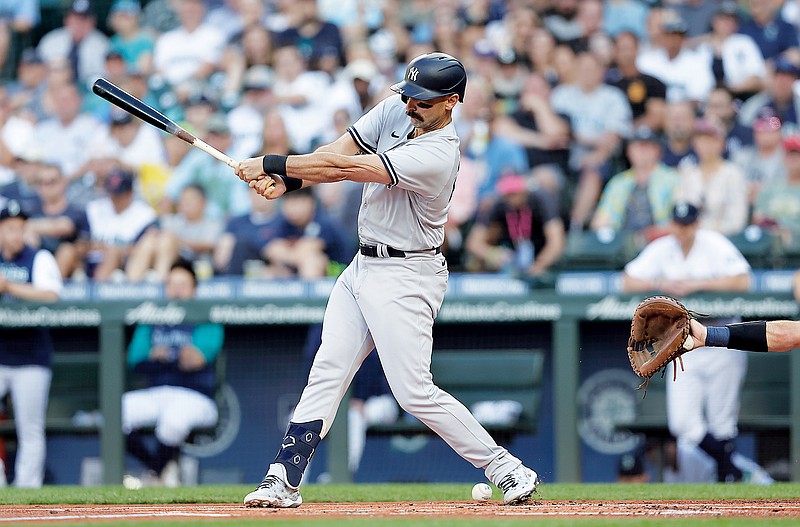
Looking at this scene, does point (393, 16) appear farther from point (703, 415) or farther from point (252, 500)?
point (252, 500)

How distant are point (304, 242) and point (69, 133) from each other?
2.99m

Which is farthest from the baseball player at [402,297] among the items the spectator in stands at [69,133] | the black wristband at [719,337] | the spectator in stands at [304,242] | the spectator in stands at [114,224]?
the spectator in stands at [69,133]

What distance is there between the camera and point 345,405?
7.86m

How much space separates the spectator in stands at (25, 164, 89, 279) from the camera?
9.06 meters

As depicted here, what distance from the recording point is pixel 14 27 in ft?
37.5

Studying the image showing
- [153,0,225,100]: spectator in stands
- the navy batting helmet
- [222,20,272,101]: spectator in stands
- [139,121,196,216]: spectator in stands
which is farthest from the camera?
[153,0,225,100]: spectator in stands

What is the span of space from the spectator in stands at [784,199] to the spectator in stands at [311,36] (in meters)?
3.66

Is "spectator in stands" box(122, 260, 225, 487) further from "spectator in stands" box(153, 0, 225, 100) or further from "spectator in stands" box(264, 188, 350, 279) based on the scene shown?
"spectator in stands" box(153, 0, 225, 100)

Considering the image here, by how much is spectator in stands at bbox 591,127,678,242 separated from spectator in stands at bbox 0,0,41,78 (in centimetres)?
579

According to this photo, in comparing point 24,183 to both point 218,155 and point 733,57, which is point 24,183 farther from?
point 733,57

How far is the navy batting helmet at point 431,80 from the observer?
15.5 feet

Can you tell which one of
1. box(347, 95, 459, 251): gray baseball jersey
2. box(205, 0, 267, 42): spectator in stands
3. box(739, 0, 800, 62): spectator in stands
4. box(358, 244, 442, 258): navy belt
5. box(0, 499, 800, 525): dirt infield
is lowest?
box(0, 499, 800, 525): dirt infield

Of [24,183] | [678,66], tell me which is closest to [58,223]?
[24,183]

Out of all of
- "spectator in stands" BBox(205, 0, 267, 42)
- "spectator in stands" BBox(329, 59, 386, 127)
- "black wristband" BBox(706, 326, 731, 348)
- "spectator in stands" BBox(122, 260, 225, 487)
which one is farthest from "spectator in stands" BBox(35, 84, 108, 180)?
"black wristband" BBox(706, 326, 731, 348)
